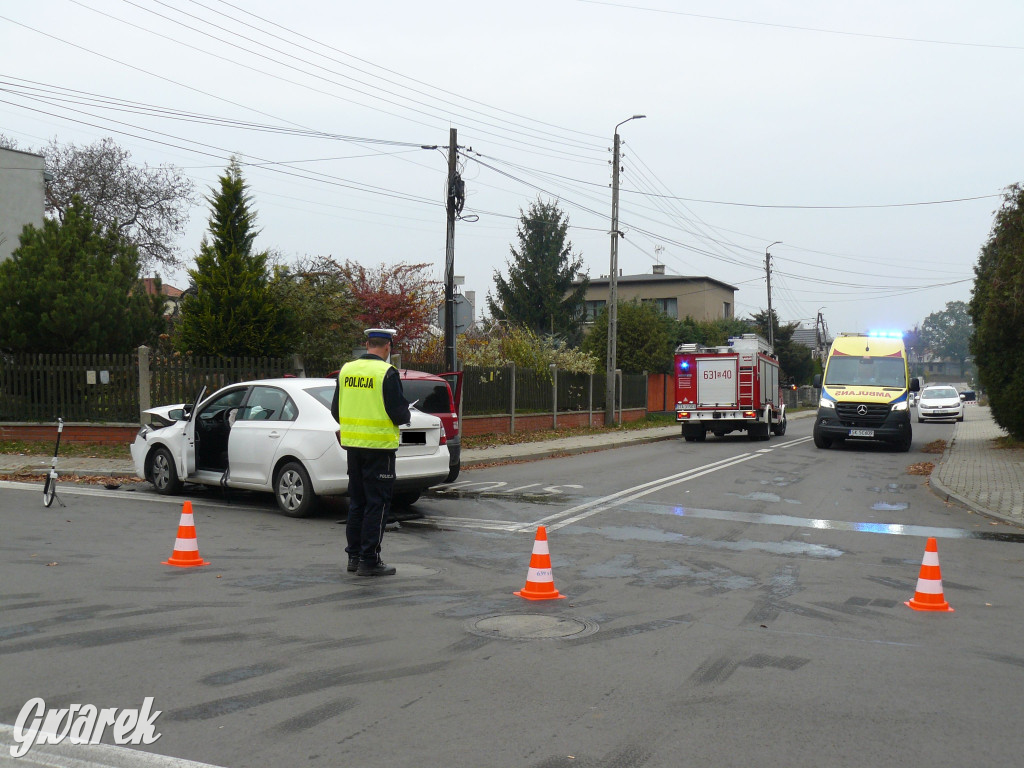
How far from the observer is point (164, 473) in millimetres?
12711

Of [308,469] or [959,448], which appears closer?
[308,469]

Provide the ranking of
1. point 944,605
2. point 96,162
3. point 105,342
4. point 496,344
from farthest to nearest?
point 96,162 → point 496,344 → point 105,342 → point 944,605

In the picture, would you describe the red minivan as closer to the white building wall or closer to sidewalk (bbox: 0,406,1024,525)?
sidewalk (bbox: 0,406,1024,525)

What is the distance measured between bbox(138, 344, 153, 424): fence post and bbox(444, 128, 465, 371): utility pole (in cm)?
601

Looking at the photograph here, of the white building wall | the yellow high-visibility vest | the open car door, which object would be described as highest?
the white building wall

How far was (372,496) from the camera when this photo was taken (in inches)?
300

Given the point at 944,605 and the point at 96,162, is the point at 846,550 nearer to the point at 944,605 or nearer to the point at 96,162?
the point at 944,605

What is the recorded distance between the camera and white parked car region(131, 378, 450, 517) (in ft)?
35.3

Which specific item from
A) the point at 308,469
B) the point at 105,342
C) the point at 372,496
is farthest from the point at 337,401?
the point at 105,342

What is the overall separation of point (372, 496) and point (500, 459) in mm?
12092

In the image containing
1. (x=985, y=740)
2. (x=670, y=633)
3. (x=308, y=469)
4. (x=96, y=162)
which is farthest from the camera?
(x=96, y=162)
